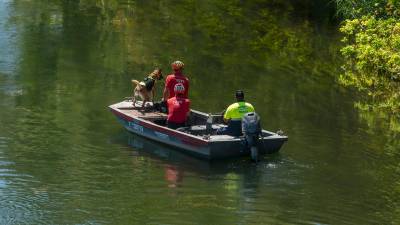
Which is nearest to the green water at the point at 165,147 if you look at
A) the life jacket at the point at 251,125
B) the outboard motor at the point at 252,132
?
the outboard motor at the point at 252,132

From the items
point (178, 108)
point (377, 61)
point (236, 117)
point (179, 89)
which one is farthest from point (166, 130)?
point (377, 61)

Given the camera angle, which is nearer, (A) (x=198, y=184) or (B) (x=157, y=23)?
(A) (x=198, y=184)

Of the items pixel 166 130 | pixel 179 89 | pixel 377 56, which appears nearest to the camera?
pixel 166 130

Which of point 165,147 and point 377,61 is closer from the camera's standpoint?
point 165,147

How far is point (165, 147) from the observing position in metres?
22.9

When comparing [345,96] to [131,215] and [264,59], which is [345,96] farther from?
[131,215]

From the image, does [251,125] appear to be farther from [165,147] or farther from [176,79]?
[176,79]

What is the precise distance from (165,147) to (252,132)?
2.67m

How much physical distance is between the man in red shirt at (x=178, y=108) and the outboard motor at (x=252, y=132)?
→ 2.04 meters

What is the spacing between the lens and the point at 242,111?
22.2 m

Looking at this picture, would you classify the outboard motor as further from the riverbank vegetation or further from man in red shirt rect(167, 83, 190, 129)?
the riverbank vegetation

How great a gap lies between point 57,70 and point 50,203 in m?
13.5

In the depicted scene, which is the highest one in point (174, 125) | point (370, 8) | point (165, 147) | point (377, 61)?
point (370, 8)

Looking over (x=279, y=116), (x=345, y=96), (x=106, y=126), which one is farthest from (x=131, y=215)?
(x=345, y=96)
